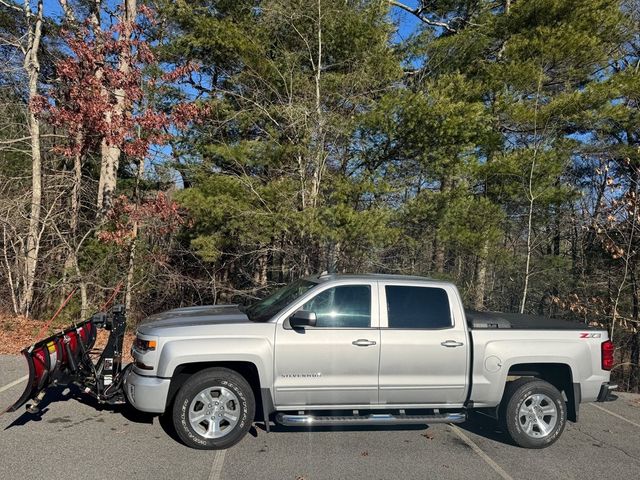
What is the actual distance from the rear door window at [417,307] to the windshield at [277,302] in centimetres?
83

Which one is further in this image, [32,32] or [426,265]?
[426,265]

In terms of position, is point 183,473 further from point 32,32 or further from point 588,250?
point 588,250

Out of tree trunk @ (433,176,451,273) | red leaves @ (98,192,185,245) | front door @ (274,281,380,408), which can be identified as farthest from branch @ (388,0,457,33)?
front door @ (274,281,380,408)

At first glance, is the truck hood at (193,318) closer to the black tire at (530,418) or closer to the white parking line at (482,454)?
the white parking line at (482,454)

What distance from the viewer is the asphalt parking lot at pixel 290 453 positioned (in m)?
4.38

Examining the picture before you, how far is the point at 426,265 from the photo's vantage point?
48.2 feet

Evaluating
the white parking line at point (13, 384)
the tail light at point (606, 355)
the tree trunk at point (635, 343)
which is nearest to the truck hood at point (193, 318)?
the white parking line at point (13, 384)

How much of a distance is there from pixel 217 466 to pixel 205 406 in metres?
0.58

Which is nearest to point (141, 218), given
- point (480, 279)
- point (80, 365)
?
point (80, 365)

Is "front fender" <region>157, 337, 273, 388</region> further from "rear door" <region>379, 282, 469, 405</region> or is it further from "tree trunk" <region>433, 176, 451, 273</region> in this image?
"tree trunk" <region>433, 176, 451, 273</region>

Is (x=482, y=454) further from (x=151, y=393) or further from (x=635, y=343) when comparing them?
(x=635, y=343)

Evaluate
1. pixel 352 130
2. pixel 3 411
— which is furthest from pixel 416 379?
pixel 352 130

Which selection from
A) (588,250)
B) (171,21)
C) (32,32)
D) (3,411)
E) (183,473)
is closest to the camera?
(183,473)

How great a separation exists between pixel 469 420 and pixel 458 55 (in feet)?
36.0
